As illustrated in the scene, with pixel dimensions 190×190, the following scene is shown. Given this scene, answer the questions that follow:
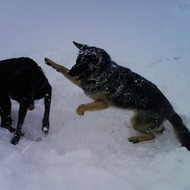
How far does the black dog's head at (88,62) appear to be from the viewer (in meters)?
4.85

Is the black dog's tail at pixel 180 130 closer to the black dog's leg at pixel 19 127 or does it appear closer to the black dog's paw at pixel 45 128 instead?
the black dog's paw at pixel 45 128

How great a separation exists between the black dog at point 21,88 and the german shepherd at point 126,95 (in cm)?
46

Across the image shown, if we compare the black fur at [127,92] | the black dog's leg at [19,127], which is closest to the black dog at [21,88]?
the black dog's leg at [19,127]

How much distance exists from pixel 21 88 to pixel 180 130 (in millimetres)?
2168

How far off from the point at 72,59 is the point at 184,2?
5.07 meters

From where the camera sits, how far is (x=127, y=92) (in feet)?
17.0

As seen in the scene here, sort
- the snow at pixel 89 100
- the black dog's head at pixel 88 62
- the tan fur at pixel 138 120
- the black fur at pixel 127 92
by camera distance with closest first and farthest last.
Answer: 1. the snow at pixel 89 100
2. the black dog's head at pixel 88 62
3. the black fur at pixel 127 92
4. the tan fur at pixel 138 120

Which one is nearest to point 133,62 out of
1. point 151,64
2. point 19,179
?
point 151,64

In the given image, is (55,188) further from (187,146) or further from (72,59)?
(72,59)

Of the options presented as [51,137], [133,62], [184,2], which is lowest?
[51,137]

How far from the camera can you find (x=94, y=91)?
5.27 metres

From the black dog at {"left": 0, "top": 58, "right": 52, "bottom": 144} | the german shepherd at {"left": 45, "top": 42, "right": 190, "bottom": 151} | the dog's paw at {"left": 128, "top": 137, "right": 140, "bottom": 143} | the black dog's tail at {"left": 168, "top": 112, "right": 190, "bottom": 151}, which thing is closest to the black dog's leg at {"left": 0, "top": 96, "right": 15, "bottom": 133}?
the black dog at {"left": 0, "top": 58, "right": 52, "bottom": 144}

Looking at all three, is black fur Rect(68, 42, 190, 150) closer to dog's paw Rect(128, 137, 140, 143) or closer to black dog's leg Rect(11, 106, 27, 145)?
dog's paw Rect(128, 137, 140, 143)

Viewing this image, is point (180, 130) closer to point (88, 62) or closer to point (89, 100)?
point (88, 62)
